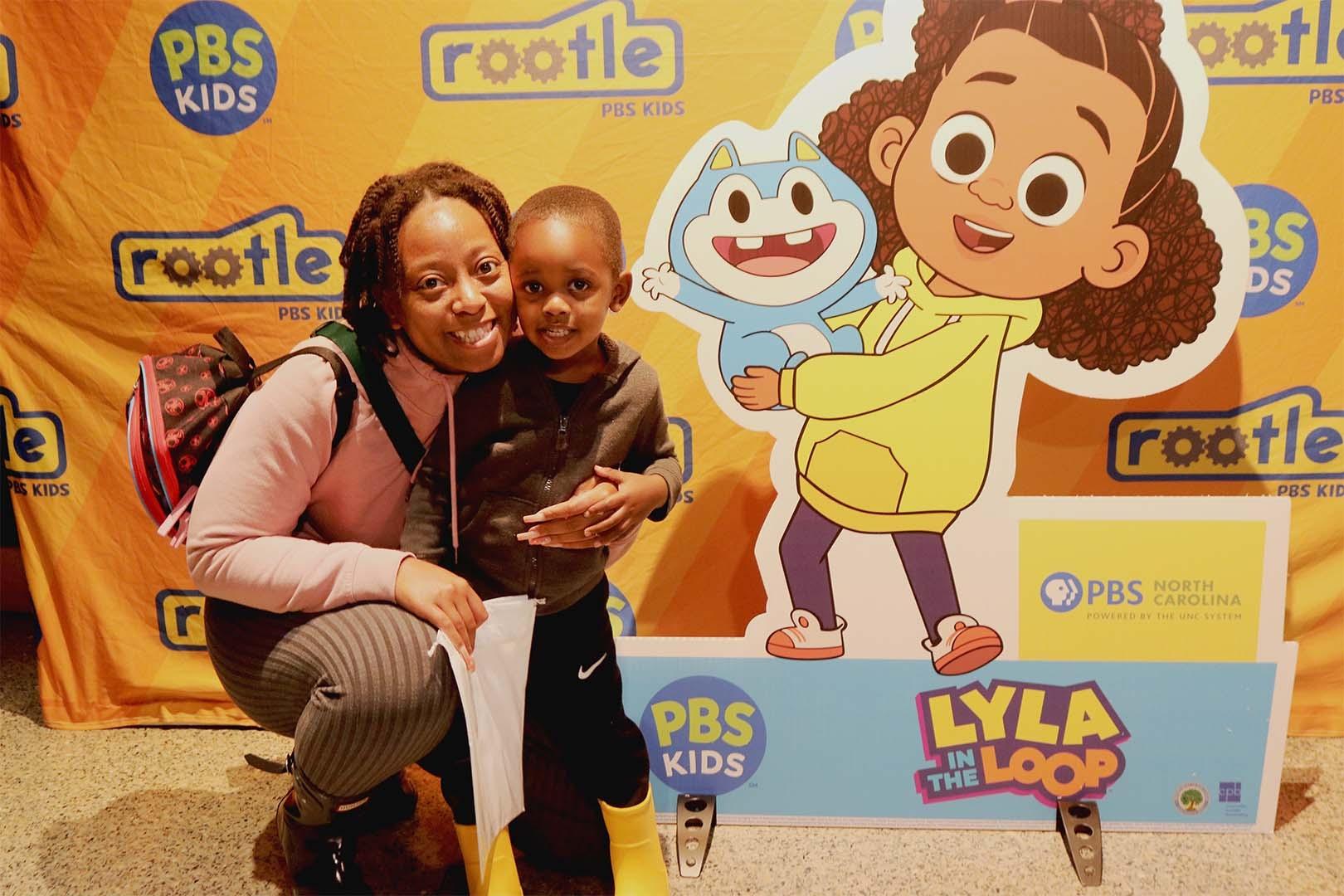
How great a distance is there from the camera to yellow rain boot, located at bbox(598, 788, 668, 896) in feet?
4.97

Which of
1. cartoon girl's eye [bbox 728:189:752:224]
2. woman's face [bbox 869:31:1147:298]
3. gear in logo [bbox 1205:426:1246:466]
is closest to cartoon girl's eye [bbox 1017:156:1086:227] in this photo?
woman's face [bbox 869:31:1147:298]

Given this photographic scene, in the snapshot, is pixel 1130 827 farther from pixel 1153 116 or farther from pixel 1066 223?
pixel 1153 116

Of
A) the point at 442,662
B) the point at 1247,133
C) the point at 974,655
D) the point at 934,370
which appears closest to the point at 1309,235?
the point at 1247,133

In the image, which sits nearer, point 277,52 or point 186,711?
point 277,52

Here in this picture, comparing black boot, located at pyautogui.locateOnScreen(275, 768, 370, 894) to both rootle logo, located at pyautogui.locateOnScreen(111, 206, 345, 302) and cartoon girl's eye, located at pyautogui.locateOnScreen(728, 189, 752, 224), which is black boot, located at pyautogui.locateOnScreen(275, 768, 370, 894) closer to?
rootle logo, located at pyautogui.locateOnScreen(111, 206, 345, 302)

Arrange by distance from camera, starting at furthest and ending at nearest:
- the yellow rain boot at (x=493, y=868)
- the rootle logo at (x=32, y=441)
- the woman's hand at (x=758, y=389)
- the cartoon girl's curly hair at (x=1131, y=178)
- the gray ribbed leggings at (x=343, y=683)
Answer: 1. the rootle logo at (x=32, y=441)
2. the woman's hand at (x=758, y=389)
3. the cartoon girl's curly hair at (x=1131, y=178)
4. the yellow rain boot at (x=493, y=868)
5. the gray ribbed leggings at (x=343, y=683)

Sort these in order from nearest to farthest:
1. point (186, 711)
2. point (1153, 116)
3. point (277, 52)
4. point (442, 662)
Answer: point (442, 662), point (1153, 116), point (277, 52), point (186, 711)

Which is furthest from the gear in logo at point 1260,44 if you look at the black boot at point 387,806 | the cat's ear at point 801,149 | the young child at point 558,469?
the black boot at point 387,806

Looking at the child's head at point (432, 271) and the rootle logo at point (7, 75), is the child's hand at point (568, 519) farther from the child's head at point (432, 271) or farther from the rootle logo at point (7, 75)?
the rootle logo at point (7, 75)

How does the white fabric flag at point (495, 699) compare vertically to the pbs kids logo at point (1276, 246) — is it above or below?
below

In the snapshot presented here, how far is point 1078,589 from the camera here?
163cm

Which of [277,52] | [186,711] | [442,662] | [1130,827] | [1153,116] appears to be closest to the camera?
[442,662]

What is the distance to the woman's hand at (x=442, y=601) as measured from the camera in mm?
1308

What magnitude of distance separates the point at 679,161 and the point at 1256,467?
1181 mm
